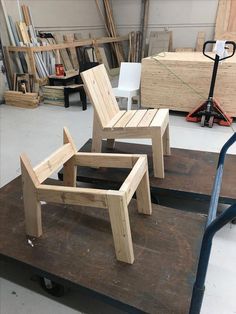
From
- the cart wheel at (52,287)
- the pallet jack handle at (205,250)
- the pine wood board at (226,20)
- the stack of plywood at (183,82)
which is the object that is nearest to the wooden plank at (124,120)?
the cart wheel at (52,287)

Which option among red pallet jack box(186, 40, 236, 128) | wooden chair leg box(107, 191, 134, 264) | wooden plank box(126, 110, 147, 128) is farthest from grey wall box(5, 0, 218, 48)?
wooden chair leg box(107, 191, 134, 264)

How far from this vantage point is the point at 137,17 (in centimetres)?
714

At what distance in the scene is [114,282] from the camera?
1186 millimetres

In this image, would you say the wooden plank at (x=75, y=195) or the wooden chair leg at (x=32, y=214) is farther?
the wooden chair leg at (x=32, y=214)

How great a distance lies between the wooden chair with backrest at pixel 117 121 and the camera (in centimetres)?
193

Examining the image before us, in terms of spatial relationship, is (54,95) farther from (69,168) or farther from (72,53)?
(69,168)

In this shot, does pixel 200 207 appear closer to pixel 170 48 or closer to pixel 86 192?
pixel 86 192

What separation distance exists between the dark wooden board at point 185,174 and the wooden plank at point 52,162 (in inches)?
19.3

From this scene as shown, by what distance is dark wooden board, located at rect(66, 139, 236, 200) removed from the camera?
1.86 m

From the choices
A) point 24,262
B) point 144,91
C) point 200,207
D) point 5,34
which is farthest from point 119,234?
point 5,34

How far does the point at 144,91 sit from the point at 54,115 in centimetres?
142

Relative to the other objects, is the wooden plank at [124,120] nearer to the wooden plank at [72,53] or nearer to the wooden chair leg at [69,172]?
the wooden chair leg at [69,172]

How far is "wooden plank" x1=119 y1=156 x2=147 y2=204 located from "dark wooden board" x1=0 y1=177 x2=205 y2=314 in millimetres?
315

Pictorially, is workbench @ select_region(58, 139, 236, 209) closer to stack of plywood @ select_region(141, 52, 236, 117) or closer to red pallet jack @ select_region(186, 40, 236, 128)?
red pallet jack @ select_region(186, 40, 236, 128)
